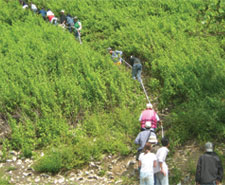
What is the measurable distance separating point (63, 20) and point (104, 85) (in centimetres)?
846

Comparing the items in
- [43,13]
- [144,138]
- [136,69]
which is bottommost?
[144,138]

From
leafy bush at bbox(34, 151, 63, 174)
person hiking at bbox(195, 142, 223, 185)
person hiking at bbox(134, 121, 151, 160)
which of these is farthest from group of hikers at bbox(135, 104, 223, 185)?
leafy bush at bbox(34, 151, 63, 174)

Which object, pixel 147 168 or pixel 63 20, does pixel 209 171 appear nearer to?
pixel 147 168

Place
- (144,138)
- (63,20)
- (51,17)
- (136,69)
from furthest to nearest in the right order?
(51,17)
(63,20)
(136,69)
(144,138)

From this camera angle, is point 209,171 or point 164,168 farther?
point 164,168

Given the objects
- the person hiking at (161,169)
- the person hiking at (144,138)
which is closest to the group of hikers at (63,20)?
the person hiking at (144,138)

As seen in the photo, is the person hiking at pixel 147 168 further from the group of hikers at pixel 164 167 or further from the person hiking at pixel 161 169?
the person hiking at pixel 161 169

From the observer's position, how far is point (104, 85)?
13.4m

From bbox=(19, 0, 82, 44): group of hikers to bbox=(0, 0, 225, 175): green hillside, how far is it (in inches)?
28.7

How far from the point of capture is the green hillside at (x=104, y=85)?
10492 millimetres

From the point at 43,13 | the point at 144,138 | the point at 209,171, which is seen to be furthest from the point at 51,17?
the point at 209,171

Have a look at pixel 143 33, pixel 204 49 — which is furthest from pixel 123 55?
pixel 204 49

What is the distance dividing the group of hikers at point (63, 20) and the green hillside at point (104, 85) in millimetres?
729

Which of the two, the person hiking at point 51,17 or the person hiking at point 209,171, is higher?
the person hiking at point 51,17
